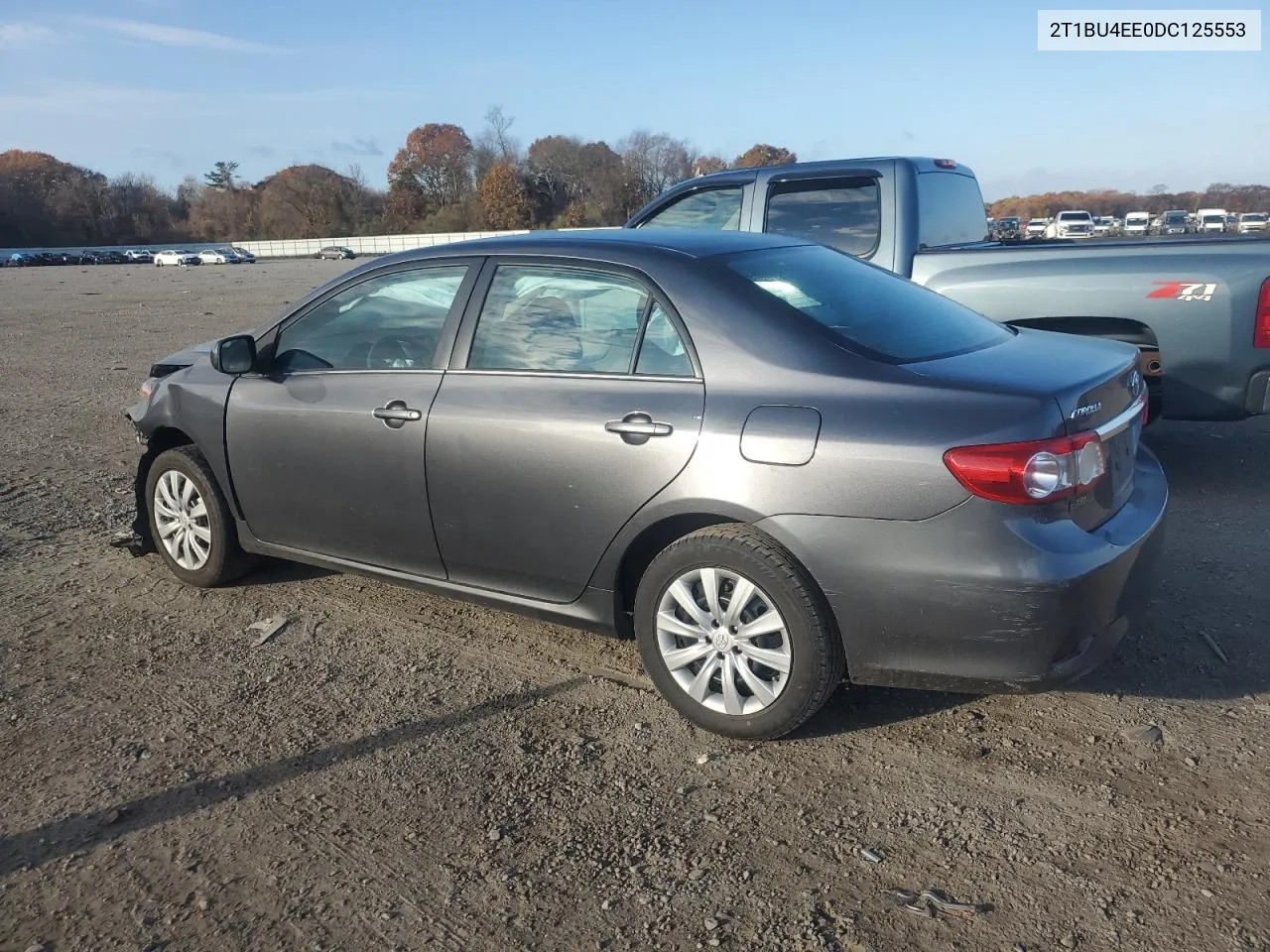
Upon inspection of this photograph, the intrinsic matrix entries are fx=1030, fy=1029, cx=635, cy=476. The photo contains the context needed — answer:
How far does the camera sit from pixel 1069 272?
5840 mm

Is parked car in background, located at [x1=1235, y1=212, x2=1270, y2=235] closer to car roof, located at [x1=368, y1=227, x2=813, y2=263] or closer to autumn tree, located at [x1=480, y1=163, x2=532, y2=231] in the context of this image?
car roof, located at [x1=368, y1=227, x2=813, y2=263]

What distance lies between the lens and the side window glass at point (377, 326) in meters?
4.22

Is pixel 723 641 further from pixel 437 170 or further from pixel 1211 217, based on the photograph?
pixel 437 170

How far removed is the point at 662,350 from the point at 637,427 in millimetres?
308

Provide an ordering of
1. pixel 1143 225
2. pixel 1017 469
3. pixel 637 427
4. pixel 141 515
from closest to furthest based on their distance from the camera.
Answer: pixel 1017 469 → pixel 637 427 → pixel 141 515 → pixel 1143 225

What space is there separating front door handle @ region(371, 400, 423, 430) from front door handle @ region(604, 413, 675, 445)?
36.3 inches

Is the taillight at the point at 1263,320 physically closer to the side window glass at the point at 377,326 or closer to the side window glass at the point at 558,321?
the side window glass at the point at 558,321

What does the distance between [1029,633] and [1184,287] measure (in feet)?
11.4

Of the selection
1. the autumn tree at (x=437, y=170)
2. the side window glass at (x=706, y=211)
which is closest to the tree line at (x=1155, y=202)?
the side window glass at (x=706, y=211)

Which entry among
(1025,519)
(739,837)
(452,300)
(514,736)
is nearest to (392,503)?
(452,300)

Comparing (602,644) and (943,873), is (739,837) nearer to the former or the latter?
(943,873)

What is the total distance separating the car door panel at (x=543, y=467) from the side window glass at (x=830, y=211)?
3.63 metres

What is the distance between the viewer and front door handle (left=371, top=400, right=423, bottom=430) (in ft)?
13.3

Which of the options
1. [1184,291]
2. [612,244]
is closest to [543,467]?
[612,244]
